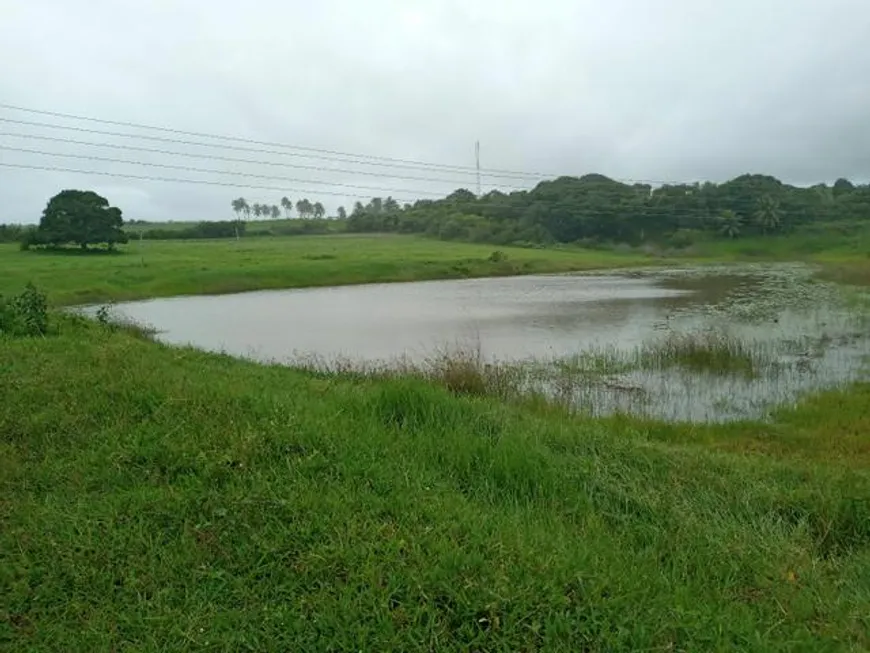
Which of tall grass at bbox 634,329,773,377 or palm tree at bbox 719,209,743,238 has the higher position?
palm tree at bbox 719,209,743,238

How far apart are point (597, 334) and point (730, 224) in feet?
208

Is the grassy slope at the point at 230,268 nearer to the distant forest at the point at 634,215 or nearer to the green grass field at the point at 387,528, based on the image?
the distant forest at the point at 634,215

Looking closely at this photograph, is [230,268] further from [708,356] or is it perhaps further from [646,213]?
[646,213]

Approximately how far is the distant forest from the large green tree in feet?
85.8

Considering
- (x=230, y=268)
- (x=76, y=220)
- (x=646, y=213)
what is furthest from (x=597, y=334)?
(x=646, y=213)

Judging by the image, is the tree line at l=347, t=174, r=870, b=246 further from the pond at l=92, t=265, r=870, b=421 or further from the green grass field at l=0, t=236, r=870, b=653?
the green grass field at l=0, t=236, r=870, b=653

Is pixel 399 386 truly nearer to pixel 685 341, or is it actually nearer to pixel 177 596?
pixel 177 596

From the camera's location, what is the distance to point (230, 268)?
42.1m

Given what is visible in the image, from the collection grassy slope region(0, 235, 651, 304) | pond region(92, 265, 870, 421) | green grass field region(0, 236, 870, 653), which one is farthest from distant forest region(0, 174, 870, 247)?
green grass field region(0, 236, 870, 653)

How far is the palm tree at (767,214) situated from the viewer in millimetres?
72000

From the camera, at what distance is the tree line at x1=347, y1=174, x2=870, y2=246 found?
243 feet

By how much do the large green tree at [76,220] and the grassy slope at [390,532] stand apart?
5277 cm

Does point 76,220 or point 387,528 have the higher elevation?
point 76,220

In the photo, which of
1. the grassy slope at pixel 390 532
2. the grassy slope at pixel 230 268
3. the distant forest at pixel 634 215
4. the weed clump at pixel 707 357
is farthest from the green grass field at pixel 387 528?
the distant forest at pixel 634 215
